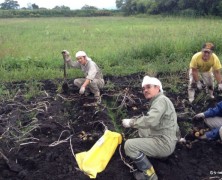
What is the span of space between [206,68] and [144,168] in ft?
10.0

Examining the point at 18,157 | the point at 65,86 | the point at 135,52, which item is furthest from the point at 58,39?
the point at 18,157

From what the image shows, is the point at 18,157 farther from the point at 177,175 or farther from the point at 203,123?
the point at 203,123

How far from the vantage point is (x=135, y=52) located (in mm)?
9680

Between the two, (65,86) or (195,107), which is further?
(65,86)

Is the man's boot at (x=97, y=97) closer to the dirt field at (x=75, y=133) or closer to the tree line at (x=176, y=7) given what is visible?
the dirt field at (x=75, y=133)

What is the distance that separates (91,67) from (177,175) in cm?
284

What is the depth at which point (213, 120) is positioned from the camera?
Answer: 4.80m

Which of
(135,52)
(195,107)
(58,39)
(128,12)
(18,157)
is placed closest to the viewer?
(18,157)

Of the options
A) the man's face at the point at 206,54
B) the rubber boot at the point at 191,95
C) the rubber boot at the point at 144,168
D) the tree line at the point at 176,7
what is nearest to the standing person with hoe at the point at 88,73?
the rubber boot at the point at 191,95

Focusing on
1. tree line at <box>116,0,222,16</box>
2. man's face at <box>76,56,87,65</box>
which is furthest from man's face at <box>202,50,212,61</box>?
tree line at <box>116,0,222,16</box>

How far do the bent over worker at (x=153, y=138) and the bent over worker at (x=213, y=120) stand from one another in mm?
833

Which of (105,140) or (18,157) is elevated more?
(105,140)

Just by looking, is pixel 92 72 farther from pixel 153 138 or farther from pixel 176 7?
pixel 176 7

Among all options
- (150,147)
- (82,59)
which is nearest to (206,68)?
(82,59)
